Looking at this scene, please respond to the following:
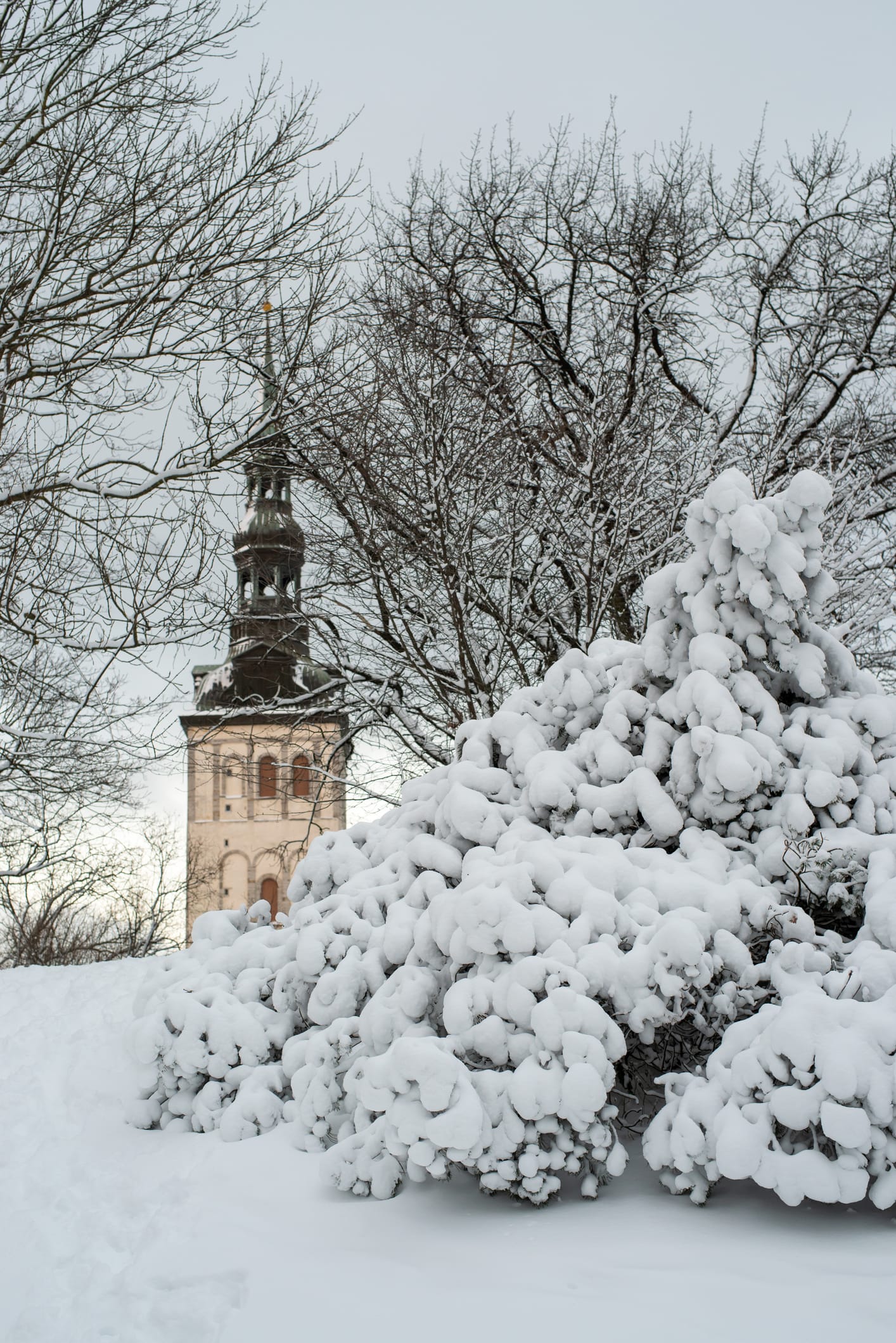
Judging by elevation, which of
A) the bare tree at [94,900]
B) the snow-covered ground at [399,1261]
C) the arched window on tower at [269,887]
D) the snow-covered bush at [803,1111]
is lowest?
the snow-covered ground at [399,1261]

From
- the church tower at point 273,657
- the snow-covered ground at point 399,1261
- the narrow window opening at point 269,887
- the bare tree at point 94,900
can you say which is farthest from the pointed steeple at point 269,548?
the narrow window opening at point 269,887

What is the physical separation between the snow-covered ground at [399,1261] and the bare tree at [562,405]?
4999mm

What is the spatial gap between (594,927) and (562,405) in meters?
8.58

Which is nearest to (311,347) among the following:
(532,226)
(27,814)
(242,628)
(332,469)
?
(332,469)

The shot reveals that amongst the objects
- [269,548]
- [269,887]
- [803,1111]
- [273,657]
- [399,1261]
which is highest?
[269,548]

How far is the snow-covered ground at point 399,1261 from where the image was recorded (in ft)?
7.28

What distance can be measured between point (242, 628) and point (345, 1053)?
6.61 meters

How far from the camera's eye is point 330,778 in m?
9.03

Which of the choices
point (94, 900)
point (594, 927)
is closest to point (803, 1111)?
point (594, 927)

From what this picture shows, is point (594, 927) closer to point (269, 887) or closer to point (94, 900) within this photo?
point (94, 900)

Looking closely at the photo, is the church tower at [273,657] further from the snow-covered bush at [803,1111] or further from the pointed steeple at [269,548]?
the snow-covered bush at [803,1111]

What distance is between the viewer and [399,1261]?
263 centimetres

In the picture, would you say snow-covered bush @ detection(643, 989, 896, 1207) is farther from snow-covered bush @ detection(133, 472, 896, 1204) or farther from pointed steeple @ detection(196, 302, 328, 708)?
pointed steeple @ detection(196, 302, 328, 708)

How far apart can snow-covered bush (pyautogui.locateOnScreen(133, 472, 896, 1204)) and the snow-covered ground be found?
5.8 inches
